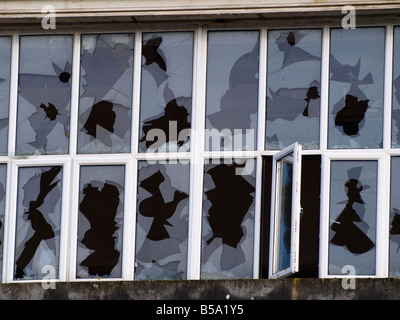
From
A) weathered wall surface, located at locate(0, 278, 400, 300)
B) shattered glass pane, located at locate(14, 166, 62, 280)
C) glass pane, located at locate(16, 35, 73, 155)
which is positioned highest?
glass pane, located at locate(16, 35, 73, 155)

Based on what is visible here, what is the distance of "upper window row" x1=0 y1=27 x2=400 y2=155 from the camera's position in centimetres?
1584

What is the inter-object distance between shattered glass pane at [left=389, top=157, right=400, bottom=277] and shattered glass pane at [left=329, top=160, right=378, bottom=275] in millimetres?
145

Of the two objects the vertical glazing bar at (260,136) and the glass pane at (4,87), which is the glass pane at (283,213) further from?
the glass pane at (4,87)

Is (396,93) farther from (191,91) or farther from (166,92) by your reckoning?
(166,92)

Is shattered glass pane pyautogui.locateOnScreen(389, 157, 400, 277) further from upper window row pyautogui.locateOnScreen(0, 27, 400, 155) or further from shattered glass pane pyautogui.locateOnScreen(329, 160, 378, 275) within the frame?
→ upper window row pyautogui.locateOnScreen(0, 27, 400, 155)

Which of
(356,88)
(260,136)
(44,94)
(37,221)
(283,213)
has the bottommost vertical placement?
(37,221)

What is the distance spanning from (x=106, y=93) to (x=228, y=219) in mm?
1605

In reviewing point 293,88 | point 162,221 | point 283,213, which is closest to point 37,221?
point 162,221

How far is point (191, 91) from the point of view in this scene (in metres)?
16.1

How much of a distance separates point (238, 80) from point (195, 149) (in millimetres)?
730

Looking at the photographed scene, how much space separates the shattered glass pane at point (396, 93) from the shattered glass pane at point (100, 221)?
2406mm

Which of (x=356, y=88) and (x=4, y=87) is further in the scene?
(x=4, y=87)

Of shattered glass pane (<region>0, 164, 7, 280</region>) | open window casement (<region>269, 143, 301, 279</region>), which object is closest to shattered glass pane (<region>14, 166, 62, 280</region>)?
shattered glass pane (<region>0, 164, 7, 280</region>)
